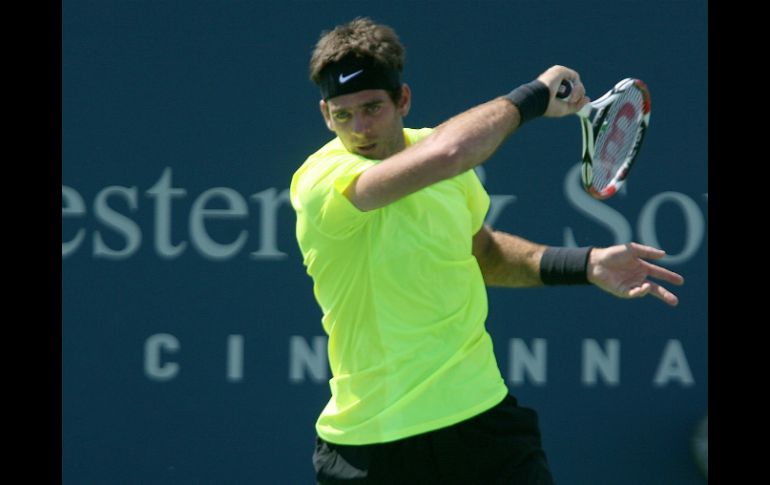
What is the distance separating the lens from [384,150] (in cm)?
364

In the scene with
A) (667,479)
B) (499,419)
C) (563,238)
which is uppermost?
(563,238)

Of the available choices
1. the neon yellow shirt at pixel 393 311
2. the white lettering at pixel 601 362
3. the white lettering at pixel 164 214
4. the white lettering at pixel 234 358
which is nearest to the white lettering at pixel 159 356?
the white lettering at pixel 234 358

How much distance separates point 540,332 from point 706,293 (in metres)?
0.57

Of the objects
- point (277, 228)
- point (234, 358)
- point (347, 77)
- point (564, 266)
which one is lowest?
point (234, 358)

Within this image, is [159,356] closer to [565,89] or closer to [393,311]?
[393,311]

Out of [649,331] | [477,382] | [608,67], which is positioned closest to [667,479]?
[649,331]

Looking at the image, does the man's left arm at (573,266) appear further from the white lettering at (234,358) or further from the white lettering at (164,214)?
the white lettering at (164,214)

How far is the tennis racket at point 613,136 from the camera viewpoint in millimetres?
3824

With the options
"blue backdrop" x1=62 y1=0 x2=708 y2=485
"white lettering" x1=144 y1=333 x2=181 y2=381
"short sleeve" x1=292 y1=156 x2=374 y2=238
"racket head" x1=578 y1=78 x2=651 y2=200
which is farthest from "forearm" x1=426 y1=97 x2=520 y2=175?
"white lettering" x1=144 y1=333 x2=181 y2=381

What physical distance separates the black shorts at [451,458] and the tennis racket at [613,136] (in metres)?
0.67

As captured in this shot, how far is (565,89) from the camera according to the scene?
3492 mm

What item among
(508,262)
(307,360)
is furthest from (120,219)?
(508,262)

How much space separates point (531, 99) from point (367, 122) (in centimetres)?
46

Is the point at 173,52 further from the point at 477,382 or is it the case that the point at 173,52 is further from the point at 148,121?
the point at 477,382
